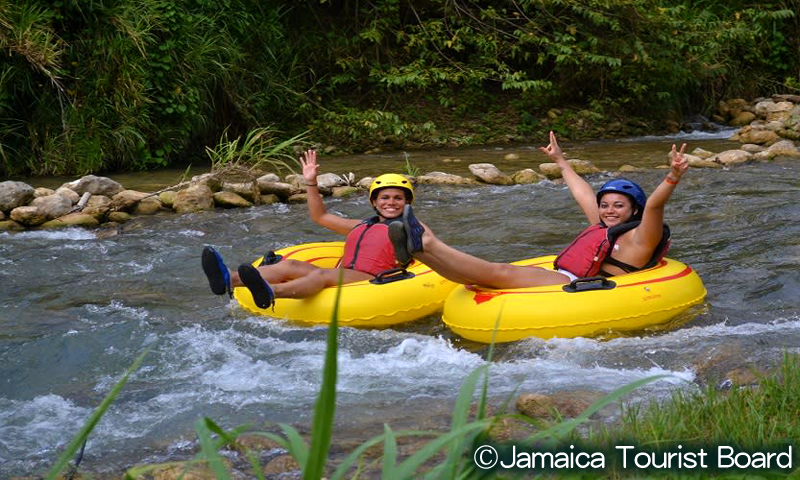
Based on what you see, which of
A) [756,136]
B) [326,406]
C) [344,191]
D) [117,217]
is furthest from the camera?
[756,136]

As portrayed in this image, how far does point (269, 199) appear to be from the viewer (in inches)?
339

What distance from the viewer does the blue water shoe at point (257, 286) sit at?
15.7ft

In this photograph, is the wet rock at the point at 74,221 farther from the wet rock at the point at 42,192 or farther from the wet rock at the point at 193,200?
the wet rock at the point at 193,200

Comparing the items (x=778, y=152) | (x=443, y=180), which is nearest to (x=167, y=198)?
(x=443, y=180)

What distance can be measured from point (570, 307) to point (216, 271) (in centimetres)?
182

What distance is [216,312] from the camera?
17.8 ft

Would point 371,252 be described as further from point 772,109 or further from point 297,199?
point 772,109

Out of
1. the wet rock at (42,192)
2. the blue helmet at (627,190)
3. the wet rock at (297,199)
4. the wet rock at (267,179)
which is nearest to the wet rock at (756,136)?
the wet rock at (297,199)

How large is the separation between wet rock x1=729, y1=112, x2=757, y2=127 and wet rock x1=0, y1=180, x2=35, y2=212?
33.2 ft

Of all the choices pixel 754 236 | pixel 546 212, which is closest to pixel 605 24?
pixel 546 212

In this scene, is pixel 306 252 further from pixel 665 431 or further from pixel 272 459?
pixel 665 431

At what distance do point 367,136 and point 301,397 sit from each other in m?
8.68

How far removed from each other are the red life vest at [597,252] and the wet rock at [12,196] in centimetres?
486

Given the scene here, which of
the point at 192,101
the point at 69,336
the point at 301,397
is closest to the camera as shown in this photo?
the point at 301,397
